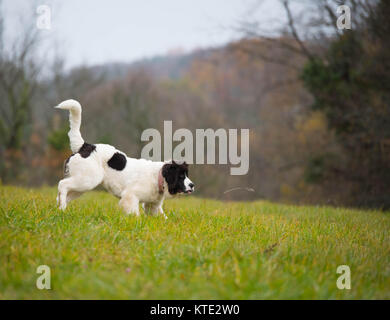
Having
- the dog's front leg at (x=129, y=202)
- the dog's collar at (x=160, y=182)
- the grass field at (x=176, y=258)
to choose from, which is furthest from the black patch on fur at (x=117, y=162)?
the grass field at (x=176, y=258)

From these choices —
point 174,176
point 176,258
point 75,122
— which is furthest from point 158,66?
point 176,258

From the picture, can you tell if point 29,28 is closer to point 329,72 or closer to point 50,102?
point 50,102

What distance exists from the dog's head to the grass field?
Answer: 697 millimetres

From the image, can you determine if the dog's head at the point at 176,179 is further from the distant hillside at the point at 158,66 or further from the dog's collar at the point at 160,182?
the distant hillside at the point at 158,66

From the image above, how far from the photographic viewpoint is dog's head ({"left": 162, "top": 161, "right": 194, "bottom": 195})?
6.26 meters

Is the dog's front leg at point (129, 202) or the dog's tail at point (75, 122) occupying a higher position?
the dog's tail at point (75, 122)

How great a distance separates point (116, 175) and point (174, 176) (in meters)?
0.99

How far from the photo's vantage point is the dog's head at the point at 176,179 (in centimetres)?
626

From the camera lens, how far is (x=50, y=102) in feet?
113

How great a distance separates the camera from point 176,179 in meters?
6.28

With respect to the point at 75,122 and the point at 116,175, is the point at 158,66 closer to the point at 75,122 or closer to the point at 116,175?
the point at 75,122

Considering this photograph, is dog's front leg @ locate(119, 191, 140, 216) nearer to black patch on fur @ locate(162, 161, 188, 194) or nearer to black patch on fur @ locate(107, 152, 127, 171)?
black patch on fur @ locate(107, 152, 127, 171)

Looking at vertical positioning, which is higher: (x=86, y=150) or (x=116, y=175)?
(x=86, y=150)
